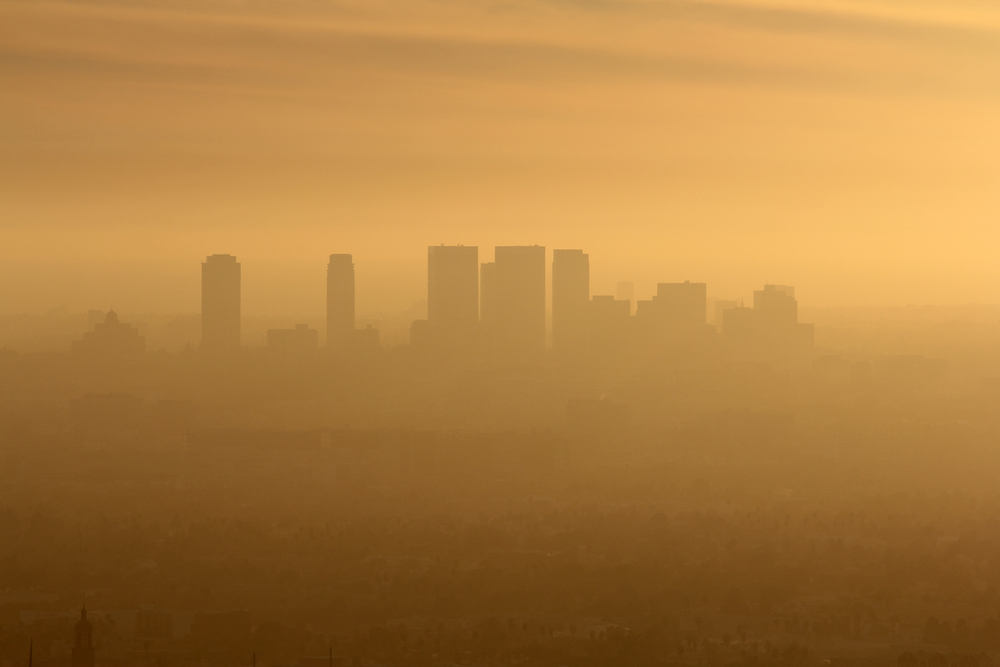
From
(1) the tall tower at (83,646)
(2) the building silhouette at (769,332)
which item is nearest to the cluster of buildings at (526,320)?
(2) the building silhouette at (769,332)

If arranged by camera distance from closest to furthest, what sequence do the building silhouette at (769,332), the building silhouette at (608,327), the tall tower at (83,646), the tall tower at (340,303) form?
the tall tower at (83,646) → the building silhouette at (769,332) → the building silhouette at (608,327) → the tall tower at (340,303)

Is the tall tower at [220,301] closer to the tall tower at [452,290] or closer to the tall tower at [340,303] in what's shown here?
the tall tower at [340,303]

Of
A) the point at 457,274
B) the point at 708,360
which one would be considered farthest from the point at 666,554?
the point at 457,274

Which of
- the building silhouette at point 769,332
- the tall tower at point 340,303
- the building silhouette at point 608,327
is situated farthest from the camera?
the tall tower at point 340,303

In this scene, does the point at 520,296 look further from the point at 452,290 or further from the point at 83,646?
the point at 83,646

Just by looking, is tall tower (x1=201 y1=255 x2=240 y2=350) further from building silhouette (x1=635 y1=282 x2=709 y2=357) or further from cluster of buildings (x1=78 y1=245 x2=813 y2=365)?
building silhouette (x1=635 y1=282 x2=709 y2=357)

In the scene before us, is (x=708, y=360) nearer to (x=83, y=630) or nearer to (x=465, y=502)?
(x=465, y=502)

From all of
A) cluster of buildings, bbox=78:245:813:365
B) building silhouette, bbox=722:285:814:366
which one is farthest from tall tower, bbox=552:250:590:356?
building silhouette, bbox=722:285:814:366
